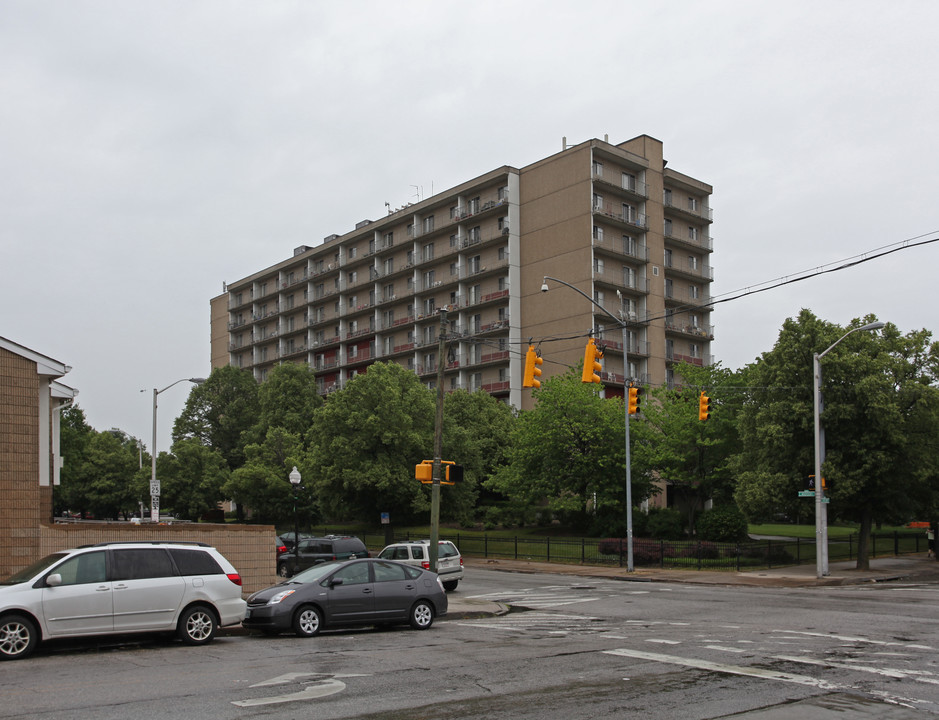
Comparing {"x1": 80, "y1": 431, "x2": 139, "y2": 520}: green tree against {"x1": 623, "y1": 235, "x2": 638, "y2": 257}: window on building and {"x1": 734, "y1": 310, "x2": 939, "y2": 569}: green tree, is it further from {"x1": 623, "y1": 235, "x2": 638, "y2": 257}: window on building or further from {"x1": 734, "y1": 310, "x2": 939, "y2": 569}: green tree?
{"x1": 734, "y1": 310, "x2": 939, "y2": 569}: green tree

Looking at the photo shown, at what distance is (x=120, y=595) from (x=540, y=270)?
5852 cm

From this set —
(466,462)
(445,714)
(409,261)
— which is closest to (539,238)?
(409,261)

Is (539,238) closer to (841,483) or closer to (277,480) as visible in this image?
(277,480)

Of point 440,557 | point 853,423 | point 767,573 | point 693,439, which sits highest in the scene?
point 853,423

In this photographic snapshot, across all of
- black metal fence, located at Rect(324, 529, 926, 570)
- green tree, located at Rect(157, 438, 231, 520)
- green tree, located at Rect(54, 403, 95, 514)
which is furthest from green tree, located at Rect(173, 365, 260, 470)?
black metal fence, located at Rect(324, 529, 926, 570)

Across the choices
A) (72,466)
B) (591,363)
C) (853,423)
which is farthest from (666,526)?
(72,466)

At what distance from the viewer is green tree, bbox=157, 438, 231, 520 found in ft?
236

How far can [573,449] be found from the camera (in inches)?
1945

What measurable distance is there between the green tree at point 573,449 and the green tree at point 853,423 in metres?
12.6

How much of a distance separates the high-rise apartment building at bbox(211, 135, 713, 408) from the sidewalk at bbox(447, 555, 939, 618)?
2422cm

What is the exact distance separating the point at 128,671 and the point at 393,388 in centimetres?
3810

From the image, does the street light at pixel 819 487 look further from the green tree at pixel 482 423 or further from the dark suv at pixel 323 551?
the green tree at pixel 482 423

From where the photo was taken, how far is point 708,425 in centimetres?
4850

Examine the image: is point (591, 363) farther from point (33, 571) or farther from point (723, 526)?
point (723, 526)
